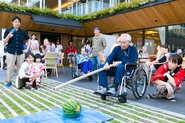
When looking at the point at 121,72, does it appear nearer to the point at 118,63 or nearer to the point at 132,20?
the point at 118,63

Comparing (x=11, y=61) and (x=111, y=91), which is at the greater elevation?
(x=11, y=61)

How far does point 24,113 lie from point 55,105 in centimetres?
51

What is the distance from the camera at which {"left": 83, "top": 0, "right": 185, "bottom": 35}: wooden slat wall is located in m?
6.62

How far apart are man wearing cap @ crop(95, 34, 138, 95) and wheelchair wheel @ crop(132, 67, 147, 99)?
0.69 feet

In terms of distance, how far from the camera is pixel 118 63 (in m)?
2.96

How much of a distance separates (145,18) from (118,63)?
5.55m

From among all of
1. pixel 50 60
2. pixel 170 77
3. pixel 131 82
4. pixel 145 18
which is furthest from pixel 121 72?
pixel 145 18

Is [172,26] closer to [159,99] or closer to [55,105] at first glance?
[159,99]

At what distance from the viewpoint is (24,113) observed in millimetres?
2328

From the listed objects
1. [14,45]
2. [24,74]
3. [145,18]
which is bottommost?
[24,74]

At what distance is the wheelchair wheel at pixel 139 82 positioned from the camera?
2.99m

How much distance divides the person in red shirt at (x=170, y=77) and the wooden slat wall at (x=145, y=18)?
155 inches

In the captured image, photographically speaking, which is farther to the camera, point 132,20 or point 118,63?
point 132,20

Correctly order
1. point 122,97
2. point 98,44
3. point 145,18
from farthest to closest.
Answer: point 145,18, point 98,44, point 122,97
